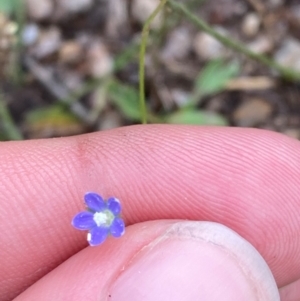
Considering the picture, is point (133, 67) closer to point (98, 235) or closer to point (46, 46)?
point (46, 46)

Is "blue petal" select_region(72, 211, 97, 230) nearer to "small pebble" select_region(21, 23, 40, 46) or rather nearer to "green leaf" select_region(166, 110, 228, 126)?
"green leaf" select_region(166, 110, 228, 126)

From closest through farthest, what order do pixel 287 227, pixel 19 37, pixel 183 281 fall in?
1. pixel 183 281
2. pixel 287 227
3. pixel 19 37

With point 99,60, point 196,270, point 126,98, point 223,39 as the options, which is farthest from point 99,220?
point 99,60

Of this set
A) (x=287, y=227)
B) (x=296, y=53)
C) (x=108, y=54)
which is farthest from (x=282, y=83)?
(x=287, y=227)

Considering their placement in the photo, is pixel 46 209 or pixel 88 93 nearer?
pixel 46 209

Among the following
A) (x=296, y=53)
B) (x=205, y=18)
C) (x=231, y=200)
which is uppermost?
(x=205, y=18)

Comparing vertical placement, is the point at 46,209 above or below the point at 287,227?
above

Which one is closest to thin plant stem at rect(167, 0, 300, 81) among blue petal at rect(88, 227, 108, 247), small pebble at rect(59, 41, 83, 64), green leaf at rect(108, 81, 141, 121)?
green leaf at rect(108, 81, 141, 121)

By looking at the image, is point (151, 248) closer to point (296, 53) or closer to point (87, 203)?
point (87, 203)
